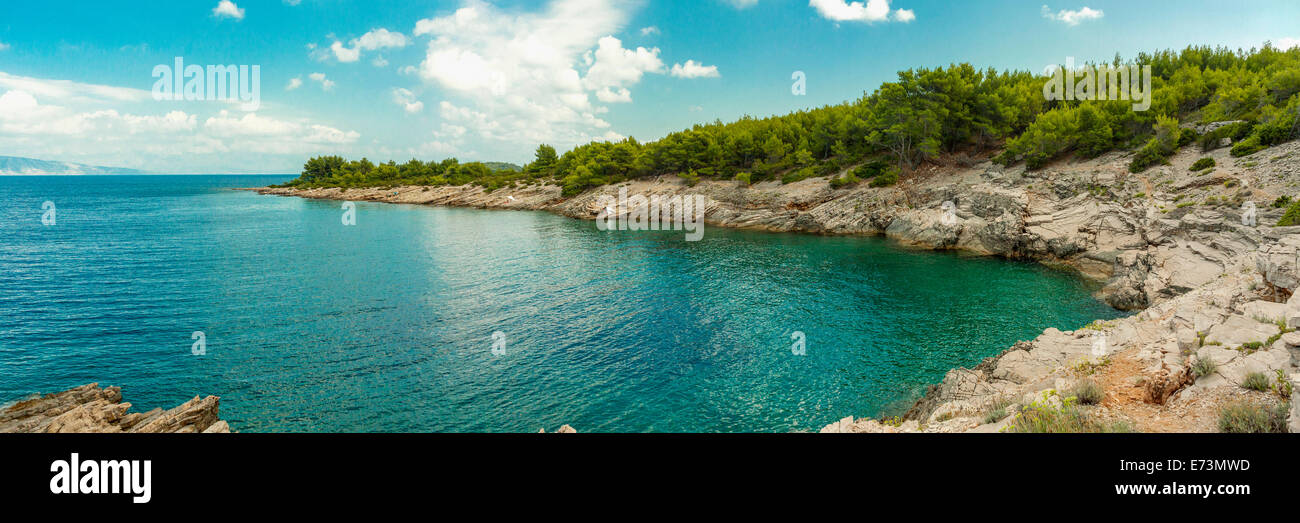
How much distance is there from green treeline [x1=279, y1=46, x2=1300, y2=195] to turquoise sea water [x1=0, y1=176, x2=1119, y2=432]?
62.8 feet

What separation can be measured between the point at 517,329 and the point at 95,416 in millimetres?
14753

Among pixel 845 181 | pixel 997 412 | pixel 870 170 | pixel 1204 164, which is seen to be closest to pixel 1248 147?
pixel 1204 164

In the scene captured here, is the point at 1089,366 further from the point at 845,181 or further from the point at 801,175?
the point at 801,175

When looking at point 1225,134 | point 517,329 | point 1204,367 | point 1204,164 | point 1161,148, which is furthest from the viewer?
point 1161,148

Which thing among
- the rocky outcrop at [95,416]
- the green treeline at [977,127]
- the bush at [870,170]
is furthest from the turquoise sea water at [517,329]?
the green treeline at [977,127]

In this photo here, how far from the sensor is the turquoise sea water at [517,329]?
18.0 m

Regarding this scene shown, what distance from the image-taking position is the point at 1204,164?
36.0m

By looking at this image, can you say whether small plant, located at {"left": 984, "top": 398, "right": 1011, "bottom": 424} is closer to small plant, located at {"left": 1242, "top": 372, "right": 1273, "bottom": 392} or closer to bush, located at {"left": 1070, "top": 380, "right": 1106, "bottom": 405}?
bush, located at {"left": 1070, "top": 380, "right": 1106, "bottom": 405}

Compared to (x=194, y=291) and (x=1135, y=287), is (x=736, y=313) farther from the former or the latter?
(x=194, y=291)

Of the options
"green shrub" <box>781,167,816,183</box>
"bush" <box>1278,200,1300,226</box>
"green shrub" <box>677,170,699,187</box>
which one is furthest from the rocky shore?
"green shrub" <box>677,170,699,187</box>

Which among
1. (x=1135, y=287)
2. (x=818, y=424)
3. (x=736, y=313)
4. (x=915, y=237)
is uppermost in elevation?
(x=915, y=237)

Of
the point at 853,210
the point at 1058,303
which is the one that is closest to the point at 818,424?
the point at 1058,303
